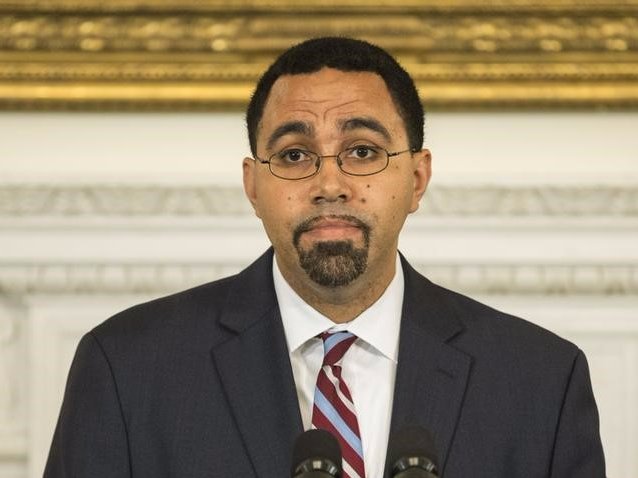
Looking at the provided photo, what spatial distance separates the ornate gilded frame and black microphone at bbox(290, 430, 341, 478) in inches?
59.6

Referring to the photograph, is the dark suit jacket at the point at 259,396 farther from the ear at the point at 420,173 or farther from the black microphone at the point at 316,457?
the black microphone at the point at 316,457

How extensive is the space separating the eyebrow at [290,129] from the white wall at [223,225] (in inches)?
31.6

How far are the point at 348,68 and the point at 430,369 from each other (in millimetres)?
480

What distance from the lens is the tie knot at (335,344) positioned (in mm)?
1775

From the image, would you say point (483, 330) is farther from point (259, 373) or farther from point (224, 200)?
point (224, 200)

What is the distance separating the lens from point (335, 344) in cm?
178

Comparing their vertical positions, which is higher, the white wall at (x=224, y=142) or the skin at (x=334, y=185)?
the white wall at (x=224, y=142)

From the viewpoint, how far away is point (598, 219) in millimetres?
2588

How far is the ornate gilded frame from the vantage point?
257cm

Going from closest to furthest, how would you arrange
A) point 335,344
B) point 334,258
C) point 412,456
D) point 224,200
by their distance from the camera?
point 412,456 → point 334,258 → point 335,344 → point 224,200

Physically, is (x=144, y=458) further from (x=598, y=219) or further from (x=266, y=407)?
(x=598, y=219)

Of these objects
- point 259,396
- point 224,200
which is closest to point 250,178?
point 259,396

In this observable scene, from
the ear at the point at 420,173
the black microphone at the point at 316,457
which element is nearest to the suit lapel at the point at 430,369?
the ear at the point at 420,173

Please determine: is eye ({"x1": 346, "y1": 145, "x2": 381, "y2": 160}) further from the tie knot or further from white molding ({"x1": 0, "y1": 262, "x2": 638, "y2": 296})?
white molding ({"x1": 0, "y1": 262, "x2": 638, "y2": 296})
